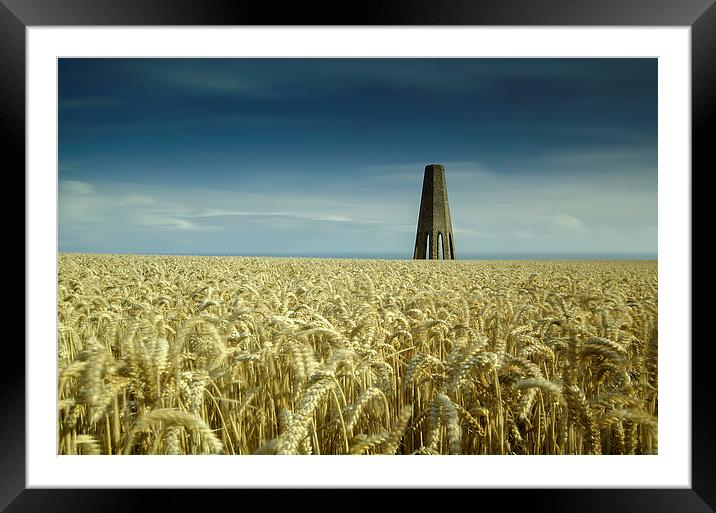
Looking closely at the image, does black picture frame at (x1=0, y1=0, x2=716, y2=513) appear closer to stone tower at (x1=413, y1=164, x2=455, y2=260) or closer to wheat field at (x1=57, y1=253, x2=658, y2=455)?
wheat field at (x1=57, y1=253, x2=658, y2=455)

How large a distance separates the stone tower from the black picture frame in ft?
75.4

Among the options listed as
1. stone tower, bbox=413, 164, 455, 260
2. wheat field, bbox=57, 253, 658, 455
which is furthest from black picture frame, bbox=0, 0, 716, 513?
stone tower, bbox=413, 164, 455, 260

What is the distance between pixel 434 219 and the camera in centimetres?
Result: 2478

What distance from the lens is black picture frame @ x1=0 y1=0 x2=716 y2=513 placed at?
1.44 m

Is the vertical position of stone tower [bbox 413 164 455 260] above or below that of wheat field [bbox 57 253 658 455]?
above
